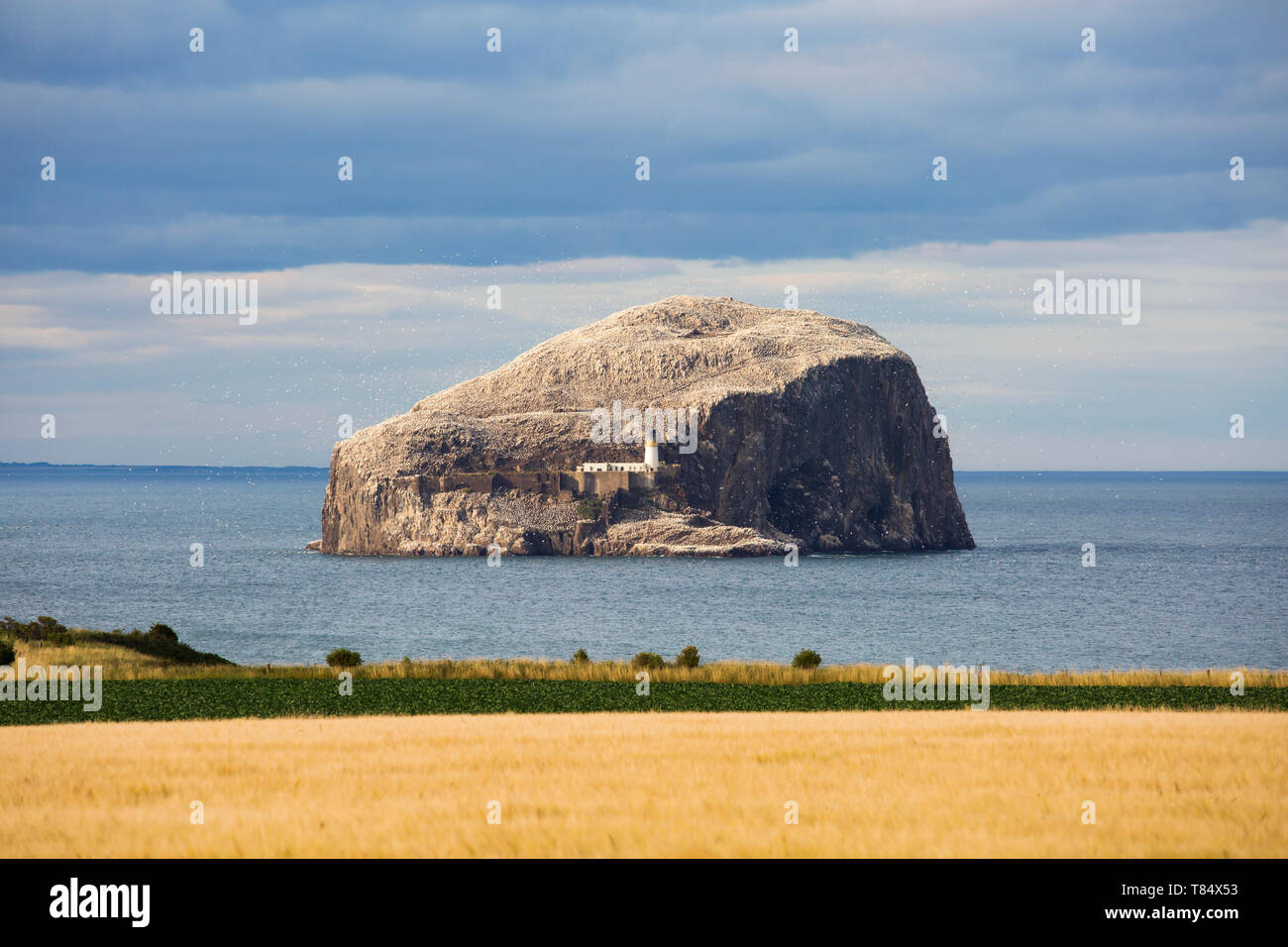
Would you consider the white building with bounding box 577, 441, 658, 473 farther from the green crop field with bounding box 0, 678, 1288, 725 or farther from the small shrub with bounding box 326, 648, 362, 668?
the green crop field with bounding box 0, 678, 1288, 725

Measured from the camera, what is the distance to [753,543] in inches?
6693

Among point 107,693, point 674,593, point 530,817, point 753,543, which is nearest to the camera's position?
point 530,817

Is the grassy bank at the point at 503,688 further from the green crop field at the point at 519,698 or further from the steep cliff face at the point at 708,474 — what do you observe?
the steep cliff face at the point at 708,474

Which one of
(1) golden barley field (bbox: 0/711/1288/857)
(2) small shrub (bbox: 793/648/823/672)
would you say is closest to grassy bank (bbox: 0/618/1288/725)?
(2) small shrub (bbox: 793/648/823/672)

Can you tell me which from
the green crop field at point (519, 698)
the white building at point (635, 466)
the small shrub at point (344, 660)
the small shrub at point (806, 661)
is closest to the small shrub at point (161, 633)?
the small shrub at point (344, 660)

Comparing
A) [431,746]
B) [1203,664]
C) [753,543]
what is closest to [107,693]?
[431,746]

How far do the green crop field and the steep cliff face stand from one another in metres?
118

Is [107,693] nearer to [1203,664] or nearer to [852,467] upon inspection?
[1203,664]

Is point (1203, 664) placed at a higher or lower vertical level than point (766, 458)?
lower

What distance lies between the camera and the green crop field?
41.0 m

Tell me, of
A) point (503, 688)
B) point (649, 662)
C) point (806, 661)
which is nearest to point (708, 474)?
point (806, 661)

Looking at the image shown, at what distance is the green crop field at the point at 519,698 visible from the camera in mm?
41000

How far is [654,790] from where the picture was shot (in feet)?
65.0
